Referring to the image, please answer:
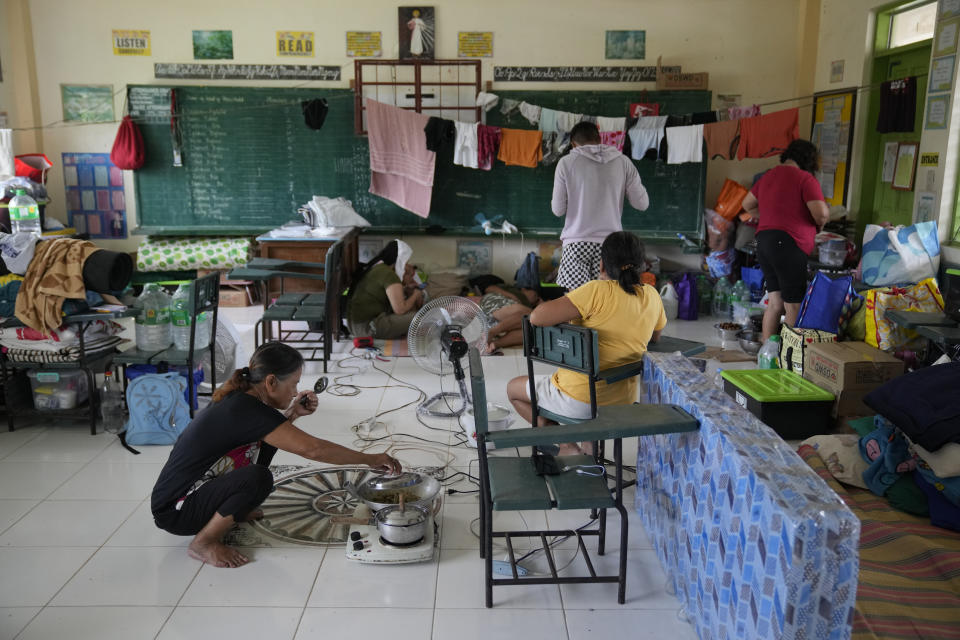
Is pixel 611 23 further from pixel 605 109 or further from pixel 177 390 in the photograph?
pixel 177 390

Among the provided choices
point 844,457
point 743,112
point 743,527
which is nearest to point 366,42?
point 743,112

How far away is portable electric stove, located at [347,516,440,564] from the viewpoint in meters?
2.97

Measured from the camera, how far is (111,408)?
4.35m

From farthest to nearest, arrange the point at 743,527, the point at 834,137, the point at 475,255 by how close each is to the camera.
Result: the point at 475,255 < the point at 834,137 < the point at 743,527

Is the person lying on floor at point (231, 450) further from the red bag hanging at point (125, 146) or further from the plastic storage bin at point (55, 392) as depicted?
the red bag hanging at point (125, 146)

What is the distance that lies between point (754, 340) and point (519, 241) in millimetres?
2737

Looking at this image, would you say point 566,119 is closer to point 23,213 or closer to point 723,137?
point 723,137

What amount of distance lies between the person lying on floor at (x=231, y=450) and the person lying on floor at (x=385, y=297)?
2996 mm

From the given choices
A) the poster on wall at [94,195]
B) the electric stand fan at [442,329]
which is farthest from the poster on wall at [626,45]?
the poster on wall at [94,195]

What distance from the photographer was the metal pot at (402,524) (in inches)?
119

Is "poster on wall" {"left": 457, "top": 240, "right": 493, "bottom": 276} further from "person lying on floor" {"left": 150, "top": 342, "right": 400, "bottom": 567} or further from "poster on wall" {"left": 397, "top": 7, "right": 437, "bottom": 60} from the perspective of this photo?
"person lying on floor" {"left": 150, "top": 342, "right": 400, "bottom": 567}

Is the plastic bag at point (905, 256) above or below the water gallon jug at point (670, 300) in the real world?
above

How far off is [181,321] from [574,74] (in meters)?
4.75

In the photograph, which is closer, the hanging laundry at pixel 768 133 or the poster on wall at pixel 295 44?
the hanging laundry at pixel 768 133
